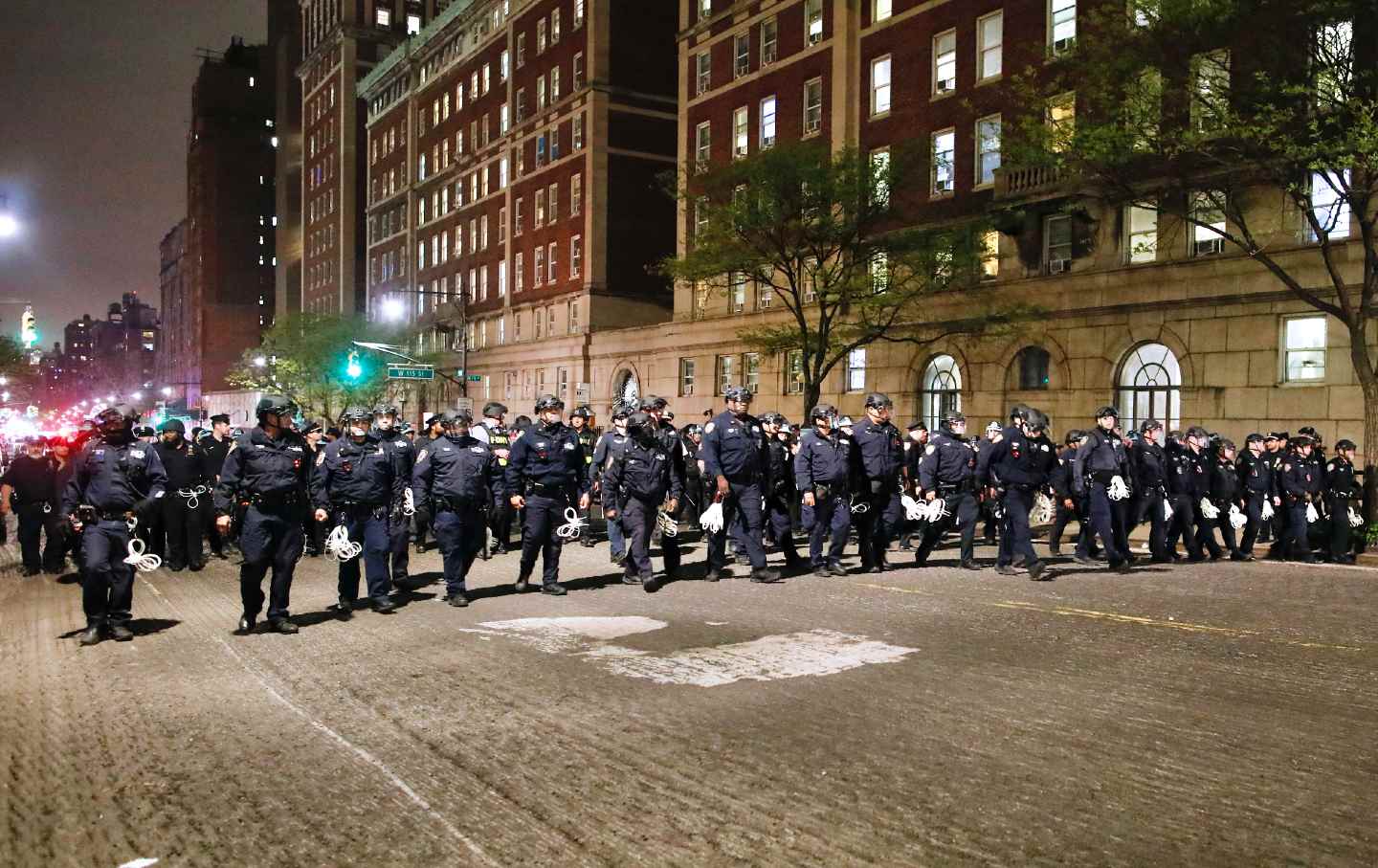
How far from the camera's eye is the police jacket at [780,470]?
50.3 feet

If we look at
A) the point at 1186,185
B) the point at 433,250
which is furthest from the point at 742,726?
the point at 433,250

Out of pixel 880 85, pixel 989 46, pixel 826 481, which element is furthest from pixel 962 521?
pixel 880 85

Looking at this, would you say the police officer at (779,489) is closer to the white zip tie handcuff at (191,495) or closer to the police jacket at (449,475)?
the police jacket at (449,475)

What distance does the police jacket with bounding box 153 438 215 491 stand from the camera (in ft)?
52.0

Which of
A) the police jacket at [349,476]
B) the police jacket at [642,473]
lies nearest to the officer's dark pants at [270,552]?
the police jacket at [349,476]

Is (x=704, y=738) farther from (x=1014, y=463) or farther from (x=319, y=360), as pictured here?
(x=319, y=360)

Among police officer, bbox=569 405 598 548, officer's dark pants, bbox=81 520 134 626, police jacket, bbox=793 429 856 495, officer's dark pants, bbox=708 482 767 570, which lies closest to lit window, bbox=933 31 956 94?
police officer, bbox=569 405 598 548

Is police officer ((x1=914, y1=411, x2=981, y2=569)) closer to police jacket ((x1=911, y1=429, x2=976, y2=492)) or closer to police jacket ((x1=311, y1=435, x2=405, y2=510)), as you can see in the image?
police jacket ((x1=911, y1=429, x2=976, y2=492))

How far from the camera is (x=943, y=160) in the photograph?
36.3 m

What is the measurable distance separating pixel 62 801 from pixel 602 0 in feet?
188

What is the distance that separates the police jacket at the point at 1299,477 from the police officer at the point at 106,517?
15137mm

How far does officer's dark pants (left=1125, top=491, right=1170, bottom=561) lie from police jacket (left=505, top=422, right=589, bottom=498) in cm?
795

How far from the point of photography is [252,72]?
154 metres

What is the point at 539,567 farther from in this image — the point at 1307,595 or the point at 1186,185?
the point at 1186,185
